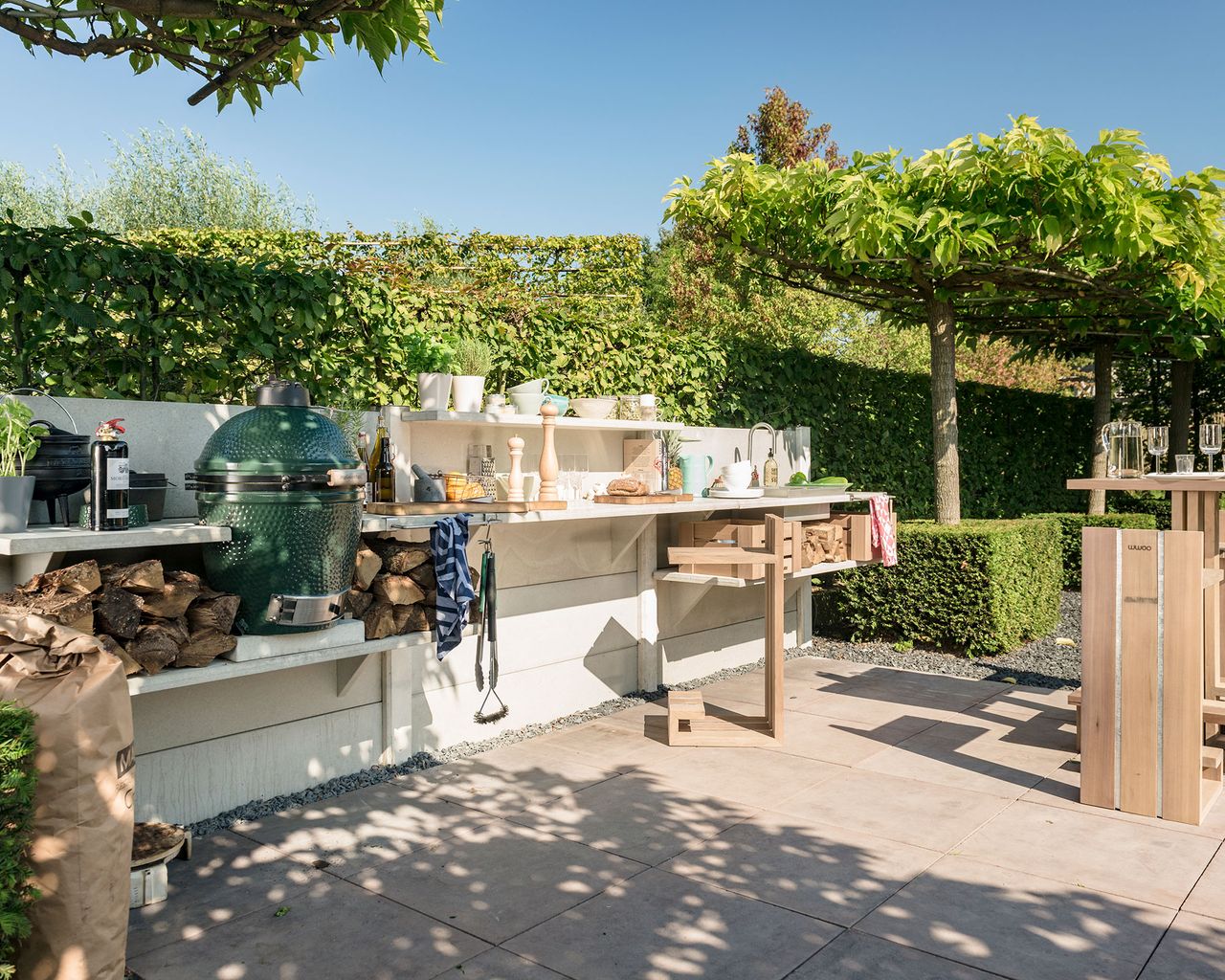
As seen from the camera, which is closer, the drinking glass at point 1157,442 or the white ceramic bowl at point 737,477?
the drinking glass at point 1157,442

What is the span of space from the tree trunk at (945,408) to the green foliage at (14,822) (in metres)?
6.26

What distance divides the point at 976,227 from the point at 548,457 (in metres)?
3.13

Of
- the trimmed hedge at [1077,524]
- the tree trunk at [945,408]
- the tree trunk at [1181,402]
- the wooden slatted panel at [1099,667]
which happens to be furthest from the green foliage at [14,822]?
the tree trunk at [1181,402]

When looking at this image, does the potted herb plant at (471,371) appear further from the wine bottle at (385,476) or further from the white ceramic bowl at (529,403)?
the wine bottle at (385,476)

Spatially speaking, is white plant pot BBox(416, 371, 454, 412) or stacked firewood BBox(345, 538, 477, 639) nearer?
stacked firewood BBox(345, 538, 477, 639)

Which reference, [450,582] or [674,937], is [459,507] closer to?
[450,582]

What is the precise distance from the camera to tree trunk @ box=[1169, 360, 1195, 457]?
10.2m

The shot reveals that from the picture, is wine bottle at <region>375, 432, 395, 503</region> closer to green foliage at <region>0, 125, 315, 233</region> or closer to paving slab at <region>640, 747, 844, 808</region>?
paving slab at <region>640, 747, 844, 808</region>

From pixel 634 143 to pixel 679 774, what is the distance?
500 inches

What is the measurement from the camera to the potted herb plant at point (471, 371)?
420cm

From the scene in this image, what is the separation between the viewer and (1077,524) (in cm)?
899

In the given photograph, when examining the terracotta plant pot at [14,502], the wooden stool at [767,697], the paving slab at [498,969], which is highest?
the terracotta plant pot at [14,502]

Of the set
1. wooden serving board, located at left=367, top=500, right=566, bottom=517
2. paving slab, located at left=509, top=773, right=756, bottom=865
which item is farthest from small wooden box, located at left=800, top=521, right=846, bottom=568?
paving slab, located at left=509, top=773, right=756, bottom=865

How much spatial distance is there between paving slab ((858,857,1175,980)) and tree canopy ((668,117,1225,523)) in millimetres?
3715
